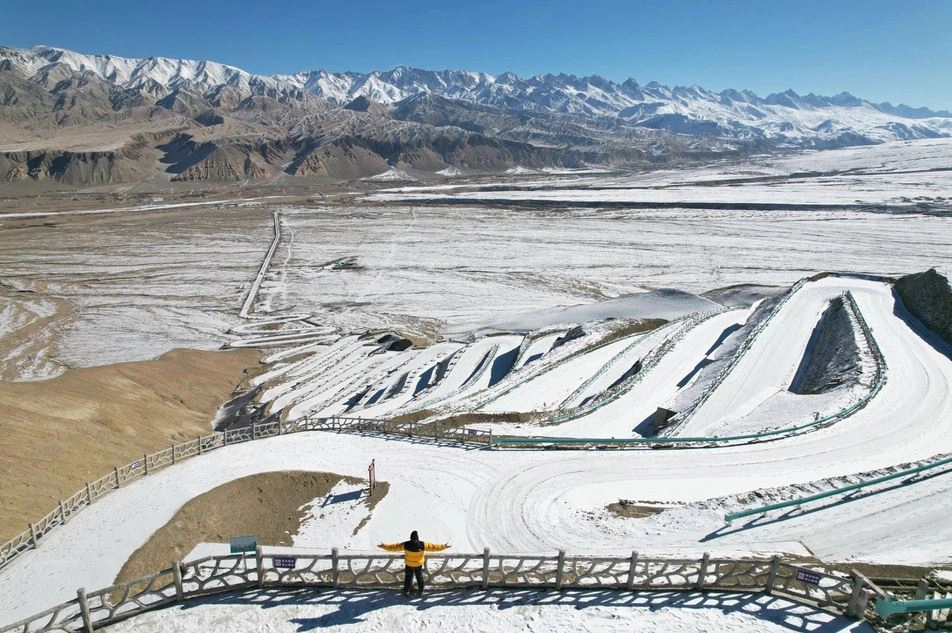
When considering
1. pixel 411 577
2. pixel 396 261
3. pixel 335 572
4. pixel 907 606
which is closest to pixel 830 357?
pixel 907 606

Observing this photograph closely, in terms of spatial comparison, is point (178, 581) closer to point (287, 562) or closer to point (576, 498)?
point (287, 562)

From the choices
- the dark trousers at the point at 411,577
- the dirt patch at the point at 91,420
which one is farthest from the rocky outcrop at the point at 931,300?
the dirt patch at the point at 91,420

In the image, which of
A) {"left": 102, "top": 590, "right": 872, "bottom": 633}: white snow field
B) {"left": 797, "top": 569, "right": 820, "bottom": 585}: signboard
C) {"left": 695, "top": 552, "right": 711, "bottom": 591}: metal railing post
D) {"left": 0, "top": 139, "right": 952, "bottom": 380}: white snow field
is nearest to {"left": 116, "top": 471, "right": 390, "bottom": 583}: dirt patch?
{"left": 102, "top": 590, "right": 872, "bottom": 633}: white snow field

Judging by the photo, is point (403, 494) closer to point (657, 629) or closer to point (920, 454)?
point (657, 629)

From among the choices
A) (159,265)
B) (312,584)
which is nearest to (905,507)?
(312,584)

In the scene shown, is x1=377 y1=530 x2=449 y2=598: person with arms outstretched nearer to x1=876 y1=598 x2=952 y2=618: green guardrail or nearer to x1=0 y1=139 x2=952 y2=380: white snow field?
x1=876 y1=598 x2=952 y2=618: green guardrail

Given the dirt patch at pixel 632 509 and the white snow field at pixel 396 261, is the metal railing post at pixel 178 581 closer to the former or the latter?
the dirt patch at pixel 632 509
